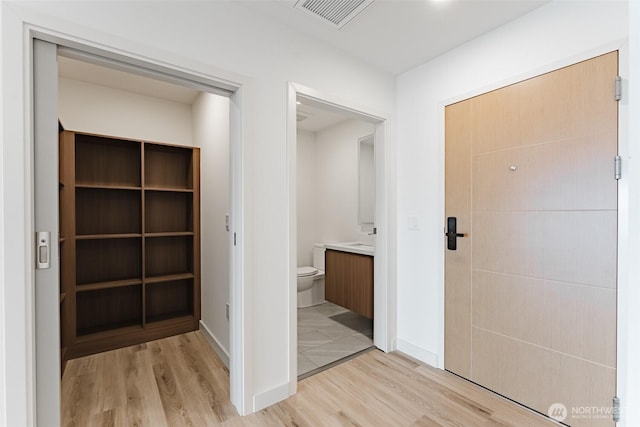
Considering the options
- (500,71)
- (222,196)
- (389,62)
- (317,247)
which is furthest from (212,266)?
(500,71)

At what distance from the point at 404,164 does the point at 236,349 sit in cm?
195

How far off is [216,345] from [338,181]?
260 centimetres

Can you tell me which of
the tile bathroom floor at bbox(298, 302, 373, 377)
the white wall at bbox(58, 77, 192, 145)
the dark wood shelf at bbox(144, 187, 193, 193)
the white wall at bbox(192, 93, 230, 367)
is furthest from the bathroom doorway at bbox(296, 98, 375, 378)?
the dark wood shelf at bbox(144, 187, 193, 193)

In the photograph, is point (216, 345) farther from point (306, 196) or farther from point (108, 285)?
point (306, 196)

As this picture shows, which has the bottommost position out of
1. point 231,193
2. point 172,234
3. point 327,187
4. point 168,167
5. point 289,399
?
point 289,399

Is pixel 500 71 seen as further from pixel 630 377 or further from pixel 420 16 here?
pixel 630 377

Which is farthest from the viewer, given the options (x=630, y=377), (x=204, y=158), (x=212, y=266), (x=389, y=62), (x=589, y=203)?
(x=204, y=158)

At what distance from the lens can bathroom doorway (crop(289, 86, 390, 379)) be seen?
253cm

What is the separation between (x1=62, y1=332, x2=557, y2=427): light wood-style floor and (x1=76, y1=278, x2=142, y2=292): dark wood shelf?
571 mm

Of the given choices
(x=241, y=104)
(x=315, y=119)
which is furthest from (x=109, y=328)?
(x=315, y=119)

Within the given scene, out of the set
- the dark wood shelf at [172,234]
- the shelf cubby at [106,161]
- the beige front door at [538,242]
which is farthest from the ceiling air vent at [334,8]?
the dark wood shelf at [172,234]

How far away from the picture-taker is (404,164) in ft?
8.63

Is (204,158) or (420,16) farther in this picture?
(204,158)

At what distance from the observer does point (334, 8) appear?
1.83 m
